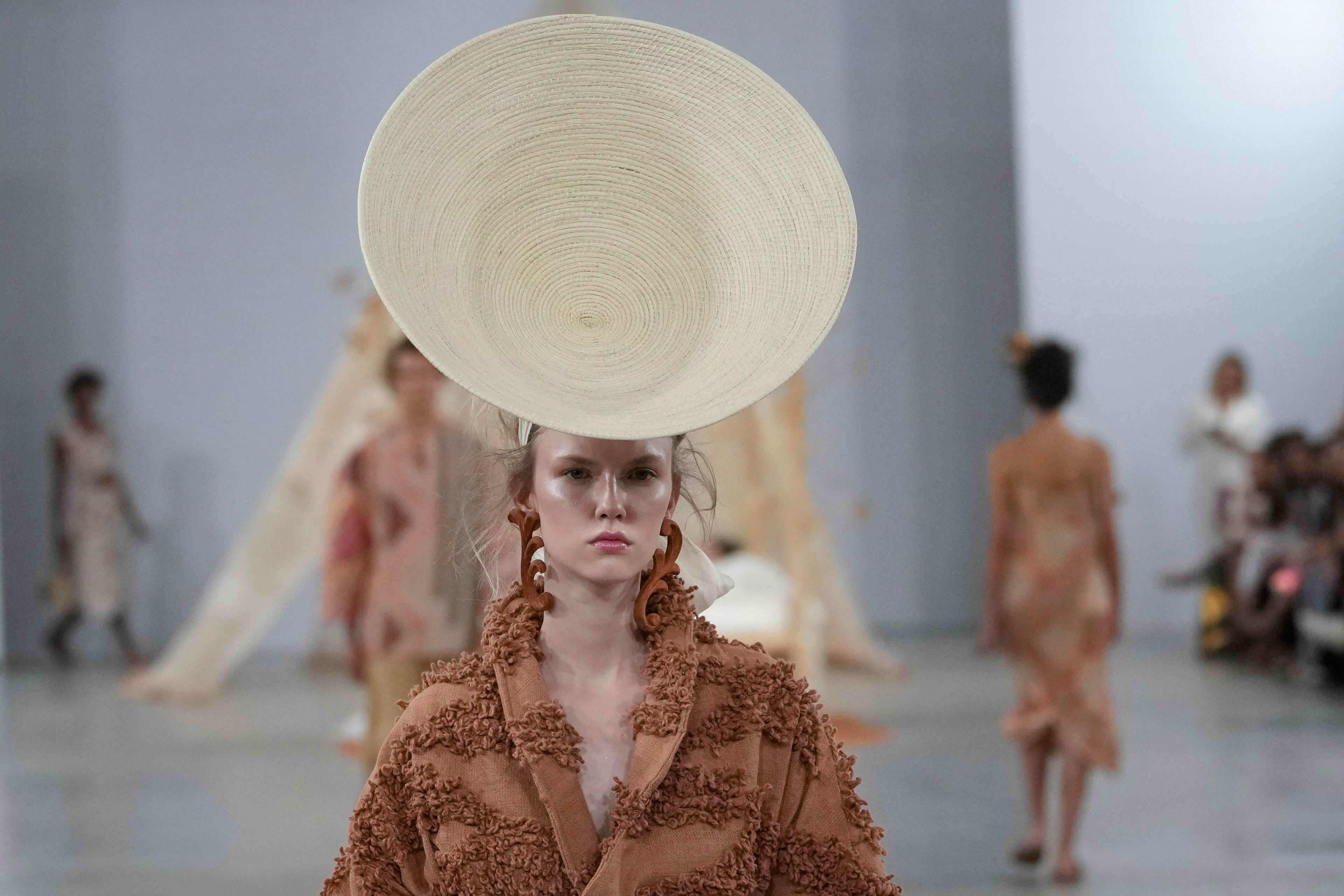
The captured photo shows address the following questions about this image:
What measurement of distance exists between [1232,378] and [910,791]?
440cm

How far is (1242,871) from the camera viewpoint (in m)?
3.75

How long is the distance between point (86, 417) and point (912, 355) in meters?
4.75

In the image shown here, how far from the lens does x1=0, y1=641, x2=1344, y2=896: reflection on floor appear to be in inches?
151

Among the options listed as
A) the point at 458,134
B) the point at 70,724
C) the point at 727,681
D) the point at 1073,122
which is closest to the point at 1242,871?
the point at 727,681

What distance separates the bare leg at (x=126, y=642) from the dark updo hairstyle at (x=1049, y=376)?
6145 millimetres

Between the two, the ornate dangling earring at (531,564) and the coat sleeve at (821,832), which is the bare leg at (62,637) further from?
the coat sleeve at (821,832)

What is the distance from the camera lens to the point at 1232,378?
8195 millimetres

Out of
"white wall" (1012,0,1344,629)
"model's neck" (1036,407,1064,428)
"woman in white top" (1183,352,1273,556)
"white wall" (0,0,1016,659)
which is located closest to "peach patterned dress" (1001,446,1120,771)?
"model's neck" (1036,407,1064,428)

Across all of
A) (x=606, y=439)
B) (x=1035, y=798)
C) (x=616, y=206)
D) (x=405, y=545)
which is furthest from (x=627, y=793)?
(x=1035, y=798)

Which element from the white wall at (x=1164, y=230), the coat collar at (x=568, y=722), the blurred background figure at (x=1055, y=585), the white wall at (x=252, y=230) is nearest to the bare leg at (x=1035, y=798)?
the blurred background figure at (x=1055, y=585)

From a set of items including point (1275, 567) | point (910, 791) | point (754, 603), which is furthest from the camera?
point (1275, 567)

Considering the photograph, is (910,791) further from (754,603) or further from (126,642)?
(126,642)

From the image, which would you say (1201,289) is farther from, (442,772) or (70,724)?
(442,772)

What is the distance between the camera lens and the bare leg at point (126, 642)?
852 cm
